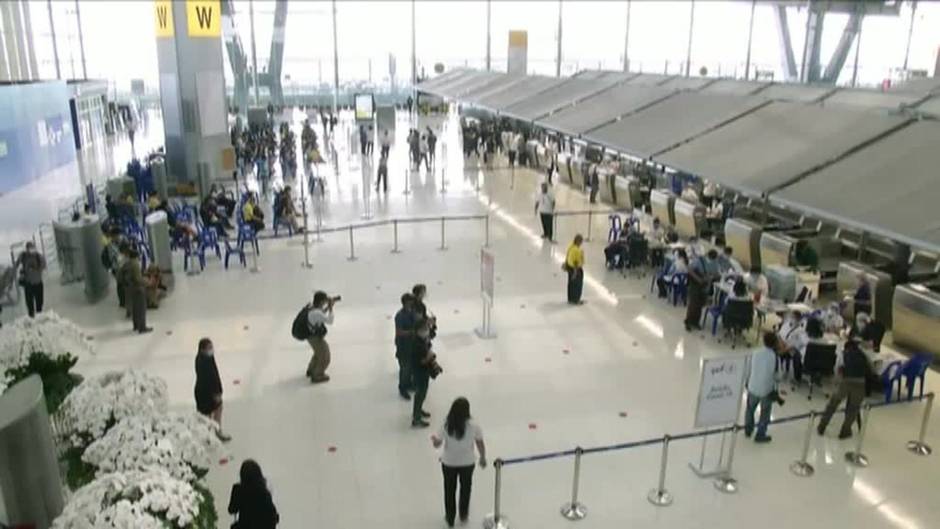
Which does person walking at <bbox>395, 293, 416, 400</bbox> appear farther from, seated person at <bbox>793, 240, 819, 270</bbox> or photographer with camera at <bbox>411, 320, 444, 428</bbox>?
seated person at <bbox>793, 240, 819, 270</bbox>

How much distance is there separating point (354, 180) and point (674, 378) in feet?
53.6

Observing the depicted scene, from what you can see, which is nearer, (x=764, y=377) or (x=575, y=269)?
(x=764, y=377)

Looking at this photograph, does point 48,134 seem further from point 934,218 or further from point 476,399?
point 934,218

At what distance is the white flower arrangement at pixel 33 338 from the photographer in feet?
19.1

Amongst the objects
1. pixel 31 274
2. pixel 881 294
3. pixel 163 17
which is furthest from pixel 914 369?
pixel 163 17

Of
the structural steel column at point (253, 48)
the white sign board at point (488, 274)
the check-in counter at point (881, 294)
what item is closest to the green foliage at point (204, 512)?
the white sign board at point (488, 274)

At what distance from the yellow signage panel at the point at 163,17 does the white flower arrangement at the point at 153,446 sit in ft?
60.3

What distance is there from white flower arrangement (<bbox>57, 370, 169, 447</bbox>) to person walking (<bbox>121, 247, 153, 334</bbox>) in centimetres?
574

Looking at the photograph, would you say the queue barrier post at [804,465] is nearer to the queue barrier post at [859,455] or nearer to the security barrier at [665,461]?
the security barrier at [665,461]

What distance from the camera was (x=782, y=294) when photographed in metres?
10.9

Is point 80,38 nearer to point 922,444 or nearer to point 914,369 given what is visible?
point 914,369

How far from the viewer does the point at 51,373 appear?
614 centimetres

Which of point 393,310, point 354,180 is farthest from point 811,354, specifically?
point 354,180

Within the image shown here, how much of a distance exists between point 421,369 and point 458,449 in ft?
6.34
